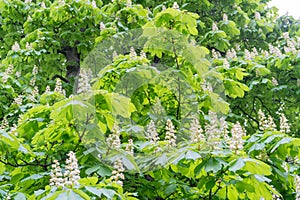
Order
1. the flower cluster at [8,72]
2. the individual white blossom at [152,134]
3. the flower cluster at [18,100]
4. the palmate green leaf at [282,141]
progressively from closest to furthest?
the palmate green leaf at [282,141], the individual white blossom at [152,134], the flower cluster at [18,100], the flower cluster at [8,72]

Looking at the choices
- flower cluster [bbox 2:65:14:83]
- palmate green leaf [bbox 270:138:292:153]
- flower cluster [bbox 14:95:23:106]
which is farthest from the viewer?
flower cluster [bbox 2:65:14:83]

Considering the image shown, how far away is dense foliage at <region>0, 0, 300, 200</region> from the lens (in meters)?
2.60

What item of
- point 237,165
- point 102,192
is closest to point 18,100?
point 102,192

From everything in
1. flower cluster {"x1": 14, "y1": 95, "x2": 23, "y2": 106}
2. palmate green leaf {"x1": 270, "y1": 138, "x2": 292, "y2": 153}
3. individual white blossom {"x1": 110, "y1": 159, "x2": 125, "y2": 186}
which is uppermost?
palmate green leaf {"x1": 270, "y1": 138, "x2": 292, "y2": 153}

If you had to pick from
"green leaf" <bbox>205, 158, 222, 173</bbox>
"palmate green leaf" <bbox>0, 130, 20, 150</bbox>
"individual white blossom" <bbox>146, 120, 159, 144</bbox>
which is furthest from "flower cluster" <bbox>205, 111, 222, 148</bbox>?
"palmate green leaf" <bbox>0, 130, 20, 150</bbox>

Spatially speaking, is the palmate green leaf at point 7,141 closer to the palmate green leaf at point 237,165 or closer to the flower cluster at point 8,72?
the palmate green leaf at point 237,165

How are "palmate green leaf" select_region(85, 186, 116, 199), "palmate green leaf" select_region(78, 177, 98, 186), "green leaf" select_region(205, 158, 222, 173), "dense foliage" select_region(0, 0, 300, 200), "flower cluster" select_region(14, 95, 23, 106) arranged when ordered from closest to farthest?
"palmate green leaf" select_region(85, 186, 116, 199)
"palmate green leaf" select_region(78, 177, 98, 186)
"green leaf" select_region(205, 158, 222, 173)
"dense foliage" select_region(0, 0, 300, 200)
"flower cluster" select_region(14, 95, 23, 106)

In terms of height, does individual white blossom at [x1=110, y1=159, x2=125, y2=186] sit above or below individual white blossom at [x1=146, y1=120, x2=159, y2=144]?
below

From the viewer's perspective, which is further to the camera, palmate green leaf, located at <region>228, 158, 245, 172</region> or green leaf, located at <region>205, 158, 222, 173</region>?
green leaf, located at <region>205, 158, 222, 173</region>

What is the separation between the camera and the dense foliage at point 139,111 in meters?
2.60

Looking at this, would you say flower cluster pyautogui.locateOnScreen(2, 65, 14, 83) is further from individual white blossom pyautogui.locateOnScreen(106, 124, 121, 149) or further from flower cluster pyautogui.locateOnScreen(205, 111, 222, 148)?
flower cluster pyautogui.locateOnScreen(205, 111, 222, 148)

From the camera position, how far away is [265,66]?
16.7 ft

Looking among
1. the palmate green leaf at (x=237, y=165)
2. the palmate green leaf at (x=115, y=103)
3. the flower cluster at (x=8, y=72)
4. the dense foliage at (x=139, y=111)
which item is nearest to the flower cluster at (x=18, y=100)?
the dense foliage at (x=139, y=111)

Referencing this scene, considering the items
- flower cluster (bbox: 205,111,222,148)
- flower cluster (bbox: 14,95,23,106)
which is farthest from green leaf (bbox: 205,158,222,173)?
flower cluster (bbox: 14,95,23,106)
